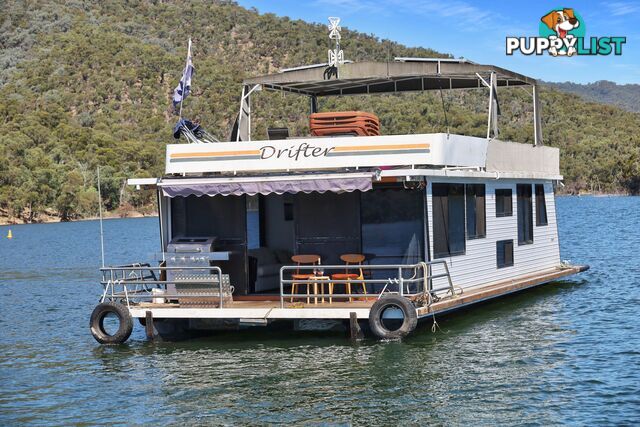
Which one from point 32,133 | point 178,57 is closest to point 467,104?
point 32,133

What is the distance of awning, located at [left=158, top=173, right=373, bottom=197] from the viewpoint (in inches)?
635

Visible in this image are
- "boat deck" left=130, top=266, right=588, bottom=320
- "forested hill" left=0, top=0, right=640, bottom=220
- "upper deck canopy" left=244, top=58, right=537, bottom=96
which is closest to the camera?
"boat deck" left=130, top=266, right=588, bottom=320

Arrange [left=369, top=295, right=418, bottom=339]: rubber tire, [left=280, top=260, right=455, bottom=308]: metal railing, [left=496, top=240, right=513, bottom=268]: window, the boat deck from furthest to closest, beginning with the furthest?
[left=496, top=240, right=513, bottom=268]: window
[left=280, top=260, right=455, bottom=308]: metal railing
the boat deck
[left=369, top=295, right=418, bottom=339]: rubber tire

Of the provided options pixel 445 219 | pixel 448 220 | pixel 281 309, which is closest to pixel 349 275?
pixel 281 309

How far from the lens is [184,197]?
18.4 meters

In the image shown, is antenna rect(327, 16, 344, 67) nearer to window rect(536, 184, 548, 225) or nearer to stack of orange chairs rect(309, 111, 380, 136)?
stack of orange chairs rect(309, 111, 380, 136)

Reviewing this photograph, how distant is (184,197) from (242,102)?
297 centimetres

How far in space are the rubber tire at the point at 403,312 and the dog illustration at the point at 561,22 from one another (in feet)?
101

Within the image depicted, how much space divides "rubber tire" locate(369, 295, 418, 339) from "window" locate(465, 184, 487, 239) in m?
3.99

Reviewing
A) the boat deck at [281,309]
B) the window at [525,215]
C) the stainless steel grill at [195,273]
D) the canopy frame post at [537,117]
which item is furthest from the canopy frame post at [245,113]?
the canopy frame post at [537,117]

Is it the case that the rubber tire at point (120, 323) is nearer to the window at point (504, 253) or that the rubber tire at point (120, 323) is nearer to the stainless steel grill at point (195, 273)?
the stainless steel grill at point (195, 273)

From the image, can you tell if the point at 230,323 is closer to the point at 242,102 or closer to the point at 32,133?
the point at 242,102

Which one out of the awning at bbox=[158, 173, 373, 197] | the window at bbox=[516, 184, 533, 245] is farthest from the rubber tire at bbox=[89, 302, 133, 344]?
the window at bbox=[516, 184, 533, 245]

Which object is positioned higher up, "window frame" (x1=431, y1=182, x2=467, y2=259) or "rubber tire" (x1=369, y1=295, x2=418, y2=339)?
"window frame" (x1=431, y1=182, x2=467, y2=259)
